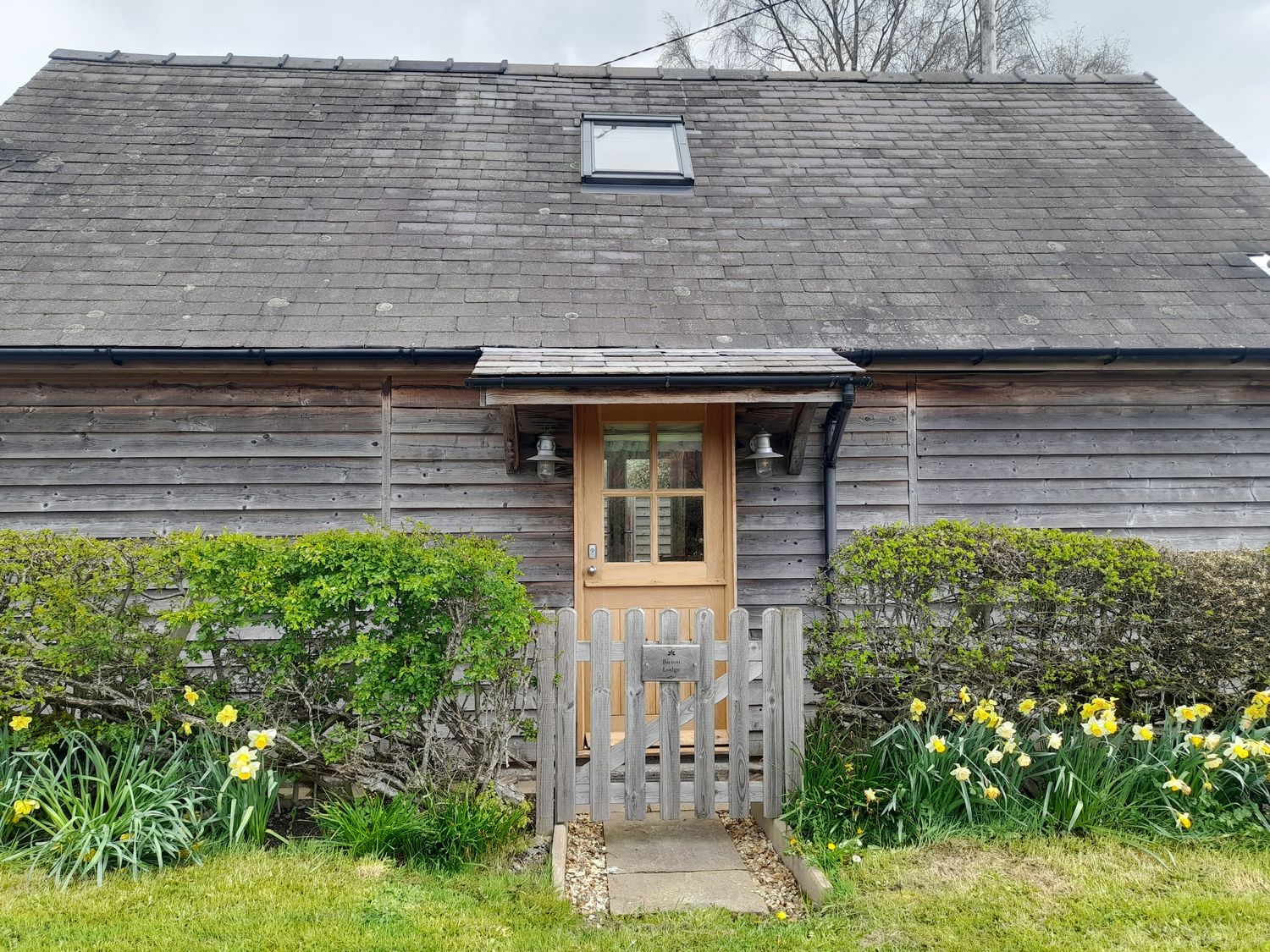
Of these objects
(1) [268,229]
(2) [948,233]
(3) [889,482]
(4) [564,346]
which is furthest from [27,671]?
(2) [948,233]

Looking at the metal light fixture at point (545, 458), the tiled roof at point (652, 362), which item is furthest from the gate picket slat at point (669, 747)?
the metal light fixture at point (545, 458)

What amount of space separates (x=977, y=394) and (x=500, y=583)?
399cm

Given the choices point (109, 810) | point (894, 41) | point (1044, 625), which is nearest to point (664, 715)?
point (1044, 625)

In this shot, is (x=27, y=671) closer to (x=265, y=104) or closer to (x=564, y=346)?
(x=564, y=346)

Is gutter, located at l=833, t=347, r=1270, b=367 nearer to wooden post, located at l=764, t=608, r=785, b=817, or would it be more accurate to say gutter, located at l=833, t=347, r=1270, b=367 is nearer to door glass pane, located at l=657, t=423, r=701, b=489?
door glass pane, located at l=657, t=423, r=701, b=489

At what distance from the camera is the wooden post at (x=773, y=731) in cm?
372

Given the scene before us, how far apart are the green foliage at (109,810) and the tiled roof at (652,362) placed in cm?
255

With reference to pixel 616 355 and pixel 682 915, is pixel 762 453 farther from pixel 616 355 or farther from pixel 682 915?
pixel 682 915

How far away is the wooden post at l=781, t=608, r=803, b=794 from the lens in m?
Answer: 3.73

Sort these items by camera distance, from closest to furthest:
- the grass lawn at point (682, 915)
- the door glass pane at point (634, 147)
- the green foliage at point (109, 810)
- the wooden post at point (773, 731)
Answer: the grass lawn at point (682, 915)
the green foliage at point (109, 810)
the wooden post at point (773, 731)
the door glass pane at point (634, 147)

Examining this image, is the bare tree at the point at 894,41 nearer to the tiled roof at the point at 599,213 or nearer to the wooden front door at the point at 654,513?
the tiled roof at the point at 599,213

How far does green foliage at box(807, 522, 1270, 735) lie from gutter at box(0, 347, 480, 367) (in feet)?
10.2

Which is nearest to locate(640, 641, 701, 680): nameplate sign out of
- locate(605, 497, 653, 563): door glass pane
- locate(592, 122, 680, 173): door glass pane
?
locate(605, 497, 653, 563): door glass pane

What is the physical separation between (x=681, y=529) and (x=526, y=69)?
6.15 m
